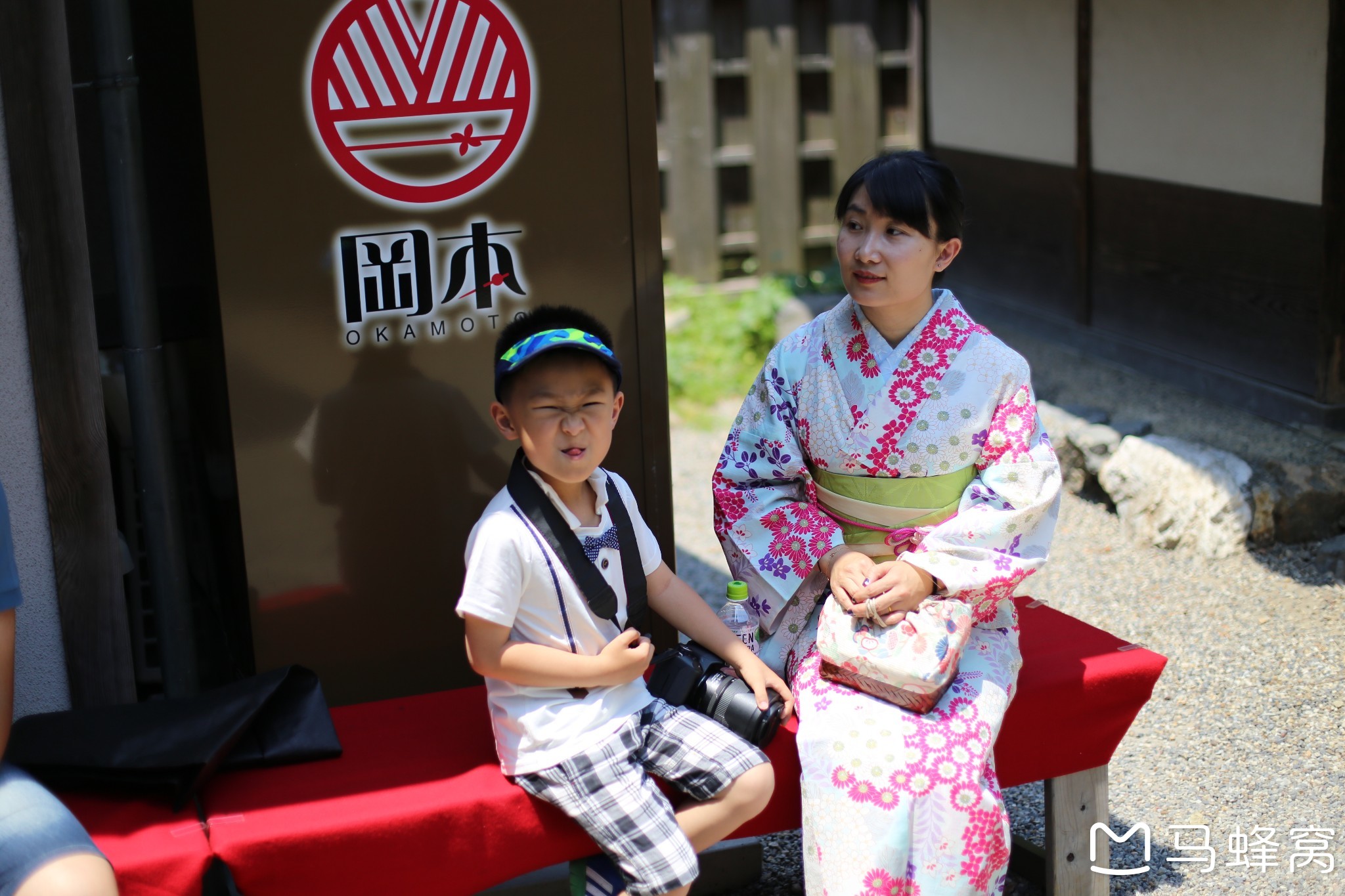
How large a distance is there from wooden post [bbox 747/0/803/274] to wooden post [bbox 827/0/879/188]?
0.95 ft

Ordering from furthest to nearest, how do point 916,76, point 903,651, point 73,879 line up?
1. point 916,76
2. point 903,651
3. point 73,879

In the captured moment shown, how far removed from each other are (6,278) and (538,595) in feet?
4.24

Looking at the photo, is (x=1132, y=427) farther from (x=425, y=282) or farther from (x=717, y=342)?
(x=425, y=282)

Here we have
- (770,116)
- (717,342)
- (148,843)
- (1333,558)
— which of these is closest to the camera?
(148,843)

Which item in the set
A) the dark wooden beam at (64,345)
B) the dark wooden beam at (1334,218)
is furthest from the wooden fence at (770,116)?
the dark wooden beam at (64,345)

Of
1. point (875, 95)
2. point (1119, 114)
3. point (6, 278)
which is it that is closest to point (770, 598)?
point (6, 278)

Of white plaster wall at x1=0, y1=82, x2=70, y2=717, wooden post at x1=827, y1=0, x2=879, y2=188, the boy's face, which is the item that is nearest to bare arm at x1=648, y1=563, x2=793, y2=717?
the boy's face

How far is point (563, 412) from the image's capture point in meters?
2.55

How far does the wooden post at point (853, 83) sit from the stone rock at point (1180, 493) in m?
4.60

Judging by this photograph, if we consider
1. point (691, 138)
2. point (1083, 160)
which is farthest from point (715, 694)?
point (691, 138)

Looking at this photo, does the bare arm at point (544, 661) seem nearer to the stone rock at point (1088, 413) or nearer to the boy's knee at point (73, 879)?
the boy's knee at point (73, 879)

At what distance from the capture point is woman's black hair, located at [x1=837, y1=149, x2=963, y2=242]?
2.83m

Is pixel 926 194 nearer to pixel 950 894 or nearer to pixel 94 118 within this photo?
pixel 950 894

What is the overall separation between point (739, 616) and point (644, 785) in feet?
1.75
